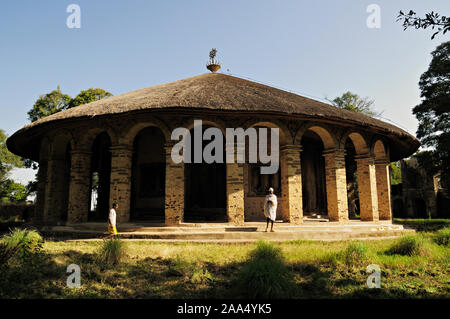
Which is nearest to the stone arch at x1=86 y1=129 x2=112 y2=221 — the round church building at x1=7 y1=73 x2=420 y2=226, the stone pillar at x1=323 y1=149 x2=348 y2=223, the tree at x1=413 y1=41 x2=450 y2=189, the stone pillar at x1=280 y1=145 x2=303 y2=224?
the round church building at x1=7 y1=73 x2=420 y2=226

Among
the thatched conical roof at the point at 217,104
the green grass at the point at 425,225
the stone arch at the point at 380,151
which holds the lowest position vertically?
the green grass at the point at 425,225

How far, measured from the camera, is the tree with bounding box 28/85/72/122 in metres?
25.3

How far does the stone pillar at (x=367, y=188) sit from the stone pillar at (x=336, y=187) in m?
1.41

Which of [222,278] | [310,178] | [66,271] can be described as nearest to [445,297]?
[222,278]

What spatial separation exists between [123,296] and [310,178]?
1109cm

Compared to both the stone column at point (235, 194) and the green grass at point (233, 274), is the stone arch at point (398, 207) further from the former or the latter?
the stone column at point (235, 194)

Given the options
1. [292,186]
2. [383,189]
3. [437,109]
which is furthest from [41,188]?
[437,109]

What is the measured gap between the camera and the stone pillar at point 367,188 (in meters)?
11.6

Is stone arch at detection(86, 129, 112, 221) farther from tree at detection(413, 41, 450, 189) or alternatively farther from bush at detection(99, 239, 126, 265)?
tree at detection(413, 41, 450, 189)

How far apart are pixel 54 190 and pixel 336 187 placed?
10846mm

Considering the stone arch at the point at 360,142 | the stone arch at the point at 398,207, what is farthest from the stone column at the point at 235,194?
the stone arch at the point at 398,207

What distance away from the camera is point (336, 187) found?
35.2 feet

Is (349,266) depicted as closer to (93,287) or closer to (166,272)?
(166,272)

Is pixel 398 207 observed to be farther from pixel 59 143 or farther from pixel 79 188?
pixel 59 143
